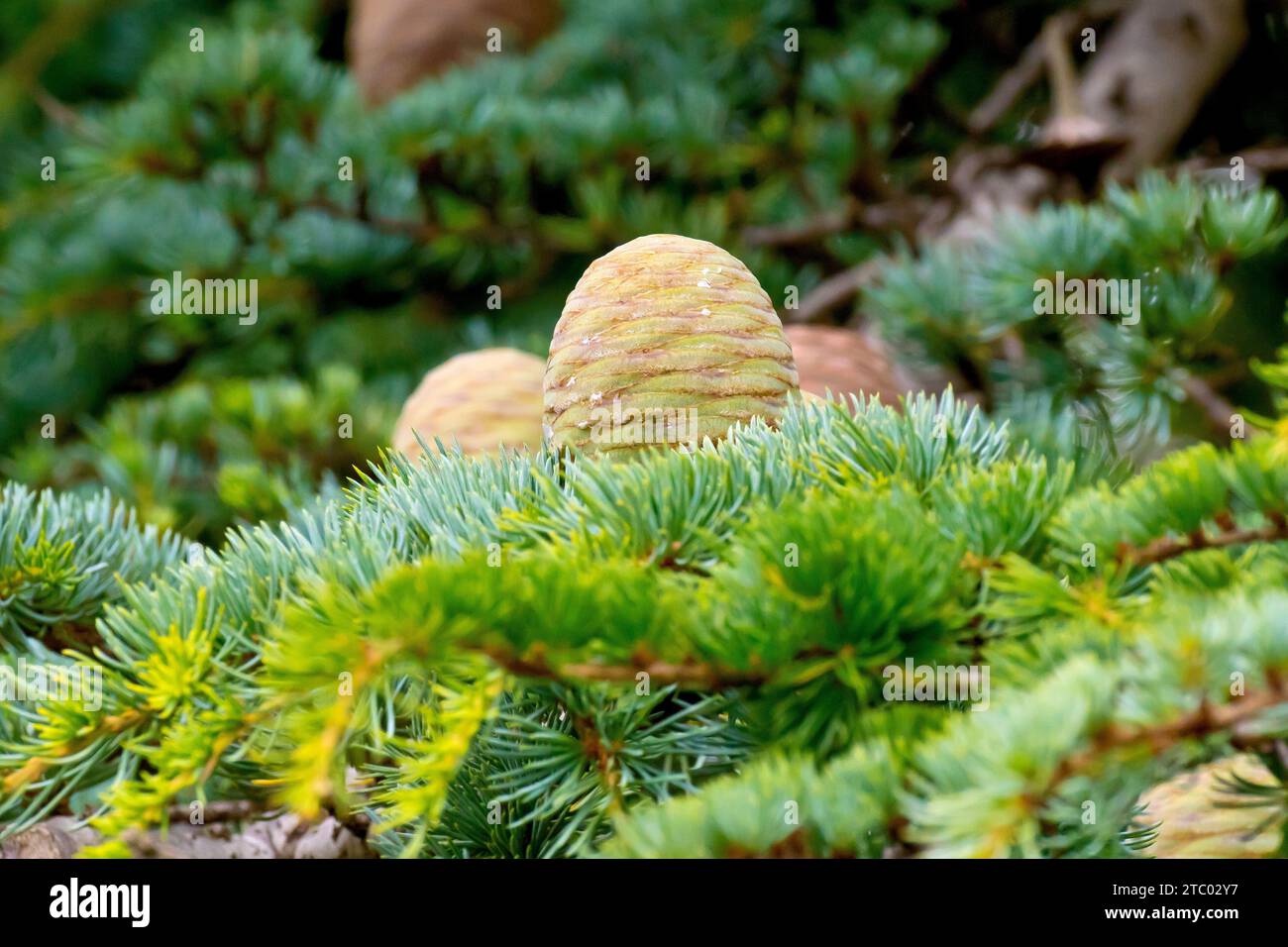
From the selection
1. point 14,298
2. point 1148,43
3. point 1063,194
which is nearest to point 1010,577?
point 1063,194

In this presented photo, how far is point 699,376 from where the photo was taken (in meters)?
0.33

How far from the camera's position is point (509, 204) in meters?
0.82

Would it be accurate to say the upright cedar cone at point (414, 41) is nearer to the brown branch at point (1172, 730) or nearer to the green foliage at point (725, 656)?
the green foliage at point (725, 656)

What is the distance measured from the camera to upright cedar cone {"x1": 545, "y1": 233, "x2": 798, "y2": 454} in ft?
1.06

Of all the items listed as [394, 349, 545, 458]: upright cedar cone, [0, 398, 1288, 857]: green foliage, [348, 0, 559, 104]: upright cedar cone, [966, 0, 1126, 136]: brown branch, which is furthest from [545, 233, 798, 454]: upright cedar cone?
[348, 0, 559, 104]: upright cedar cone

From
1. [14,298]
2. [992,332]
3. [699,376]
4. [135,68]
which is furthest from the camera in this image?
[135,68]

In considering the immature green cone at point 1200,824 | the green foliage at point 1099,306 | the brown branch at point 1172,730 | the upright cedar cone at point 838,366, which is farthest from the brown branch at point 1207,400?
the brown branch at point 1172,730

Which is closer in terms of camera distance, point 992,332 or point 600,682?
point 600,682

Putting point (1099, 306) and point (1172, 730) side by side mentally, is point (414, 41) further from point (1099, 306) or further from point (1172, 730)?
point (1172, 730)

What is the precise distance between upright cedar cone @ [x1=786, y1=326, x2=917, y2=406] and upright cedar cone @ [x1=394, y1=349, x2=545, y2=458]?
10 cm

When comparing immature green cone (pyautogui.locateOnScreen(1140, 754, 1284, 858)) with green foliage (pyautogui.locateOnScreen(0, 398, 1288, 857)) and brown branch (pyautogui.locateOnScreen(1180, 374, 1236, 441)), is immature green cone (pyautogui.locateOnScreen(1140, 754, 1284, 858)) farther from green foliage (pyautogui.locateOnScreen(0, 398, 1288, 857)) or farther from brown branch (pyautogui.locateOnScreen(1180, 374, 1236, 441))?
brown branch (pyautogui.locateOnScreen(1180, 374, 1236, 441))
